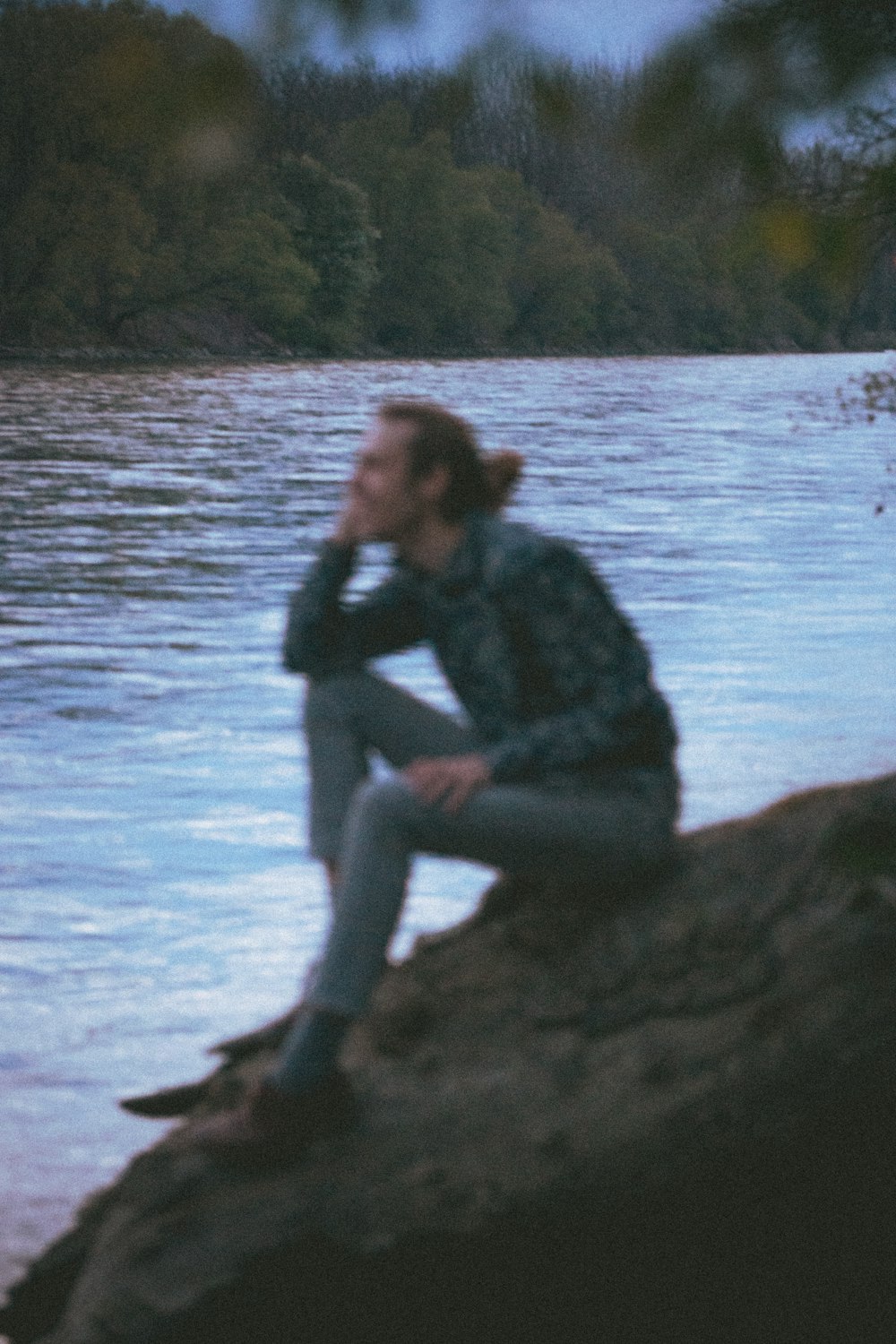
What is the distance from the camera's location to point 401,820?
3.95 meters

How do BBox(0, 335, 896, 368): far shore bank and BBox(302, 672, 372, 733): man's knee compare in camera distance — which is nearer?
BBox(302, 672, 372, 733): man's knee

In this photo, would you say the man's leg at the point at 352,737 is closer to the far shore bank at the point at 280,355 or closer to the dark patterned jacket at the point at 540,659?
the dark patterned jacket at the point at 540,659

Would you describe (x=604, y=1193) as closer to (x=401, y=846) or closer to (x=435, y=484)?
(x=401, y=846)

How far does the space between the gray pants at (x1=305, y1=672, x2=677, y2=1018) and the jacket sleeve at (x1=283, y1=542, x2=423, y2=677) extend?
0.05m

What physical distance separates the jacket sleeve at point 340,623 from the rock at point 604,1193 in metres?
0.87

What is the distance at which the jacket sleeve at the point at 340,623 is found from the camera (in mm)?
4387

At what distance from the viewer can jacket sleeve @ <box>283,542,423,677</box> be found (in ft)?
14.4

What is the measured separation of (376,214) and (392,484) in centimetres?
9669

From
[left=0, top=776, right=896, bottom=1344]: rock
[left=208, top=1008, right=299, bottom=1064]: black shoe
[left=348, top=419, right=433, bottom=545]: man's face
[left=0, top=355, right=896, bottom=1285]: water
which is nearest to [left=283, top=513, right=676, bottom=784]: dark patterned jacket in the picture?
[left=348, top=419, right=433, bottom=545]: man's face

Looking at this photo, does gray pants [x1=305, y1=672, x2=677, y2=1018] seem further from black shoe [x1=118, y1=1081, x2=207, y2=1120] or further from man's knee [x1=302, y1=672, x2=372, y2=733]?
black shoe [x1=118, y1=1081, x2=207, y2=1120]

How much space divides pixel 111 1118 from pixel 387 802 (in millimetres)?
2814

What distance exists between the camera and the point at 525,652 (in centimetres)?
406

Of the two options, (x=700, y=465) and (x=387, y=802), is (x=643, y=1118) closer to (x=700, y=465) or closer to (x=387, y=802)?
(x=387, y=802)

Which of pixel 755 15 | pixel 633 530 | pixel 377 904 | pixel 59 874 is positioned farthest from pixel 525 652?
pixel 633 530
